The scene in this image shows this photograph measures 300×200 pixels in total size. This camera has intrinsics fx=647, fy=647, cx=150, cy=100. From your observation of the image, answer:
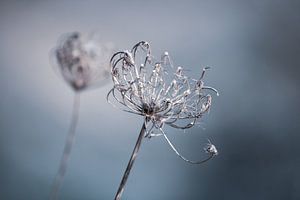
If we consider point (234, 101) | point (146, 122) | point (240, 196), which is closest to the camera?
point (146, 122)

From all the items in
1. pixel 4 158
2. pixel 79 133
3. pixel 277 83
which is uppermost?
pixel 277 83

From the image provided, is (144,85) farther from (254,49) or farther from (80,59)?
(254,49)

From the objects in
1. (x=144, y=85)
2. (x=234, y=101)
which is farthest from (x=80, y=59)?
(x=234, y=101)

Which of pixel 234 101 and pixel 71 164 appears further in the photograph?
pixel 234 101

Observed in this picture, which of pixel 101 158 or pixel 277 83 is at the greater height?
pixel 277 83

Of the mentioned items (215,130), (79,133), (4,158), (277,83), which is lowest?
(4,158)

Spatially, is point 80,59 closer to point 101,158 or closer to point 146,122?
point 146,122

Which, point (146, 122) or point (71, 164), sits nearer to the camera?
point (146, 122)

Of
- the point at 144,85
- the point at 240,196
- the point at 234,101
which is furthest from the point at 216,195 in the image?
the point at 144,85

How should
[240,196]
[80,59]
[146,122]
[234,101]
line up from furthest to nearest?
1. [234,101]
2. [240,196]
3. [80,59]
4. [146,122]

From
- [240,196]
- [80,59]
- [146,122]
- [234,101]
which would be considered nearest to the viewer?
[146,122]
